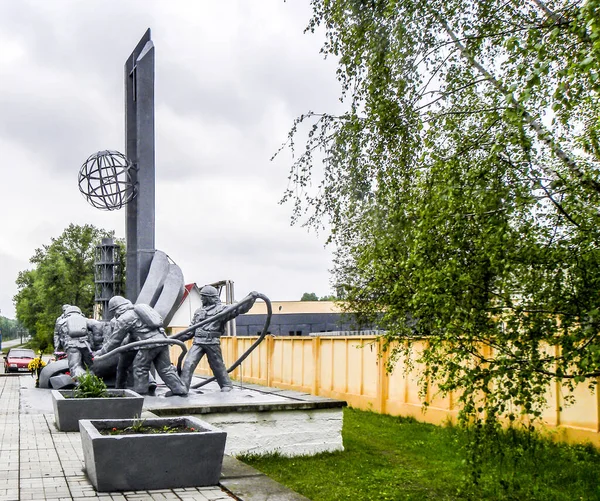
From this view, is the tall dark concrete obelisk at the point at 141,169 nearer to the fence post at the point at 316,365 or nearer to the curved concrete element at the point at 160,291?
the curved concrete element at the point at 160,291

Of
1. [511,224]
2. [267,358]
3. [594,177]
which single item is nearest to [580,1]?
[594,177]

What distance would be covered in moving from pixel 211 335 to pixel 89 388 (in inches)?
121

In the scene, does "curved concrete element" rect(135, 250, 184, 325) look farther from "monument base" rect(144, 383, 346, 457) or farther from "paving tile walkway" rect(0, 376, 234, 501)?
"paving tile walkway" rect(0, 376, 234, 501)

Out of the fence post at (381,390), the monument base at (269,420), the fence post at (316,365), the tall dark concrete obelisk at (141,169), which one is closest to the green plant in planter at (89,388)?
the monument base at (269,420)

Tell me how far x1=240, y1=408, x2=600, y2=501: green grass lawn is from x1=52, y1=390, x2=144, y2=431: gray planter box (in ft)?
5.63

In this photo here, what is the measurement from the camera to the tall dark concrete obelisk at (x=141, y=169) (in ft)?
61.6

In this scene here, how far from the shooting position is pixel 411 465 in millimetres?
10969

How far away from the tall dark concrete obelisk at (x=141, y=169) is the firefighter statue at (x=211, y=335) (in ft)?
17.9

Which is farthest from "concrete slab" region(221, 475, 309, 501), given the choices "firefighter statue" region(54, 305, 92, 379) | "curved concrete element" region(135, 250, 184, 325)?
"curved concrete element" region(135, 250, 184, 325)

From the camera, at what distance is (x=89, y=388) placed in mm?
10594

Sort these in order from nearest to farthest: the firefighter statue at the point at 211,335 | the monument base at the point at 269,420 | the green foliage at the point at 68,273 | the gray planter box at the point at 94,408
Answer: the gray planter box at the point at 94,408
the monument base at the point at 269,420
the firefighter statue at the point at 211,335
the green foliage at the point at 68,273

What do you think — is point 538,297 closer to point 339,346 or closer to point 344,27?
point 344,27

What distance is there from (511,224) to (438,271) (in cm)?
81

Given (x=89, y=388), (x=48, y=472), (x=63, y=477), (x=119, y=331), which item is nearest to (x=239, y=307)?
(x=119, y=331)
